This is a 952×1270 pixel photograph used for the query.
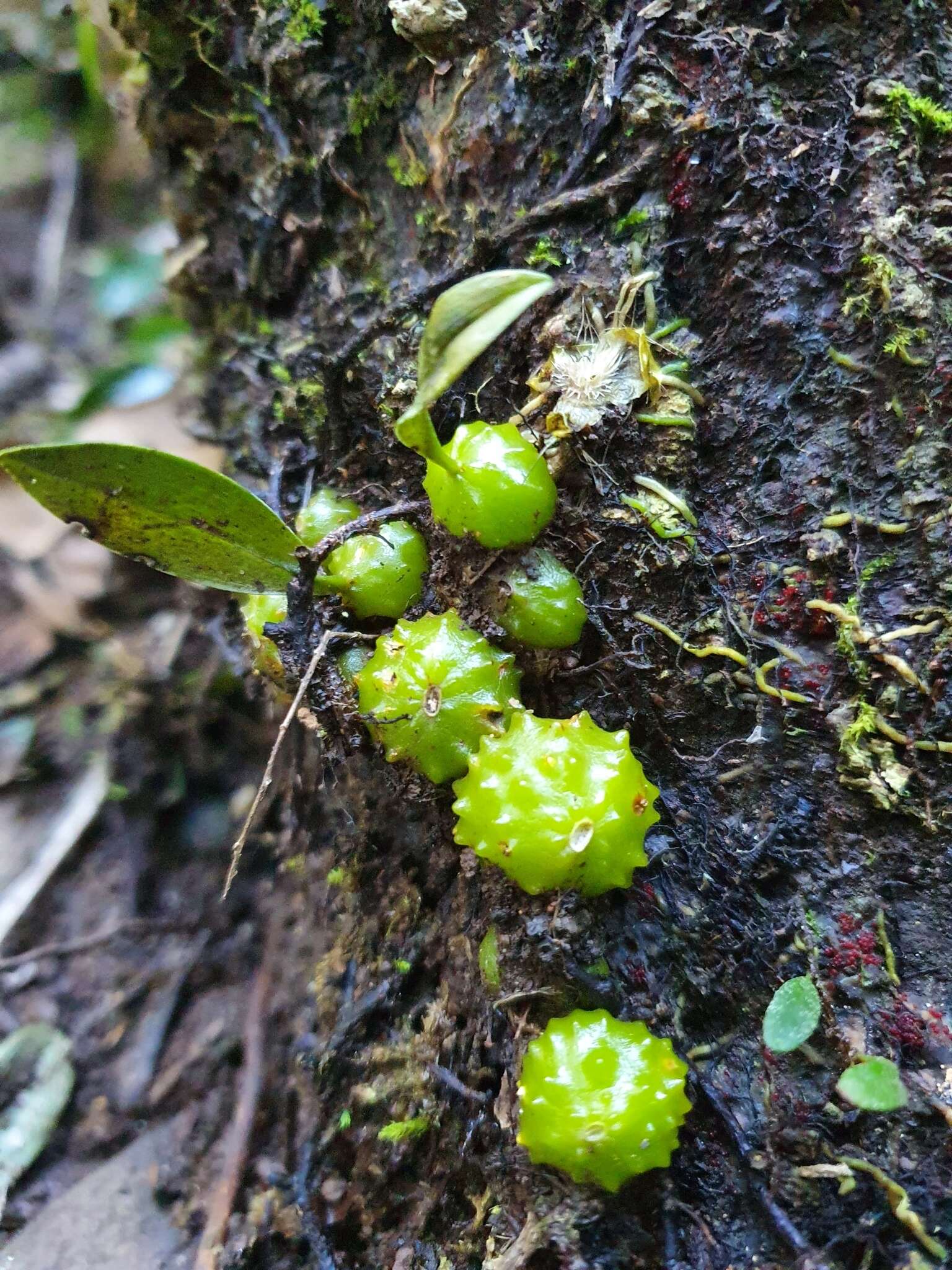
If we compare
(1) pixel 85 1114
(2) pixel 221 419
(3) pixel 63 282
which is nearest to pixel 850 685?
(2) pixel 221 419

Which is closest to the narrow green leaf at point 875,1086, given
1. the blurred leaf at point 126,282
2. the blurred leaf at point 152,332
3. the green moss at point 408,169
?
the green moss at point 408,169

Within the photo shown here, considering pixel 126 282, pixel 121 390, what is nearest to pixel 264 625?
pixel 121 390

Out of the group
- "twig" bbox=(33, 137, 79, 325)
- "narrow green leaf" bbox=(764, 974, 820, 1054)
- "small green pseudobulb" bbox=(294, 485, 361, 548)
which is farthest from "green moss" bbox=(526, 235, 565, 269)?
"twig" bbox=(33, 137, 79, 325)

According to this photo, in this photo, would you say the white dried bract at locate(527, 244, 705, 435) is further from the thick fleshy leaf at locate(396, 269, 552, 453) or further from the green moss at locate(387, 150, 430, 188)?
the green moss at locate(387, 150, 430, 188)

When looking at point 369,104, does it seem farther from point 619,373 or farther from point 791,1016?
A: point 791,1016

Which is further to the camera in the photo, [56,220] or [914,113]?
[56,220]

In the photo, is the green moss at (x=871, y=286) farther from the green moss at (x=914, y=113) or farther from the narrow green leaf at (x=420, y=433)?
the narrow green leaf at (x=420, y=433)
